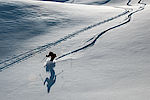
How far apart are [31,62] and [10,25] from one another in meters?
5.92

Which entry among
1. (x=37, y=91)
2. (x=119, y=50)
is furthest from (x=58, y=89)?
(x=119, y=50)

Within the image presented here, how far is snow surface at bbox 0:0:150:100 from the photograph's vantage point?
621 cm

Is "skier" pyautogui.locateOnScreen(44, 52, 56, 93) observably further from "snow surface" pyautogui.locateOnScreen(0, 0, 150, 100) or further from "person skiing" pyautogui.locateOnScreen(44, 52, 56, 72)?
"snow surface" pyautogui.locateOnScreen(0, 0, 150, 100)

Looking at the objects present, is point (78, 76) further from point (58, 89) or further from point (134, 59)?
point (134, 59)

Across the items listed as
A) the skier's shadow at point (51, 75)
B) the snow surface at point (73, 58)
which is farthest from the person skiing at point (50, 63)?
the snow surface at point (73, 58)

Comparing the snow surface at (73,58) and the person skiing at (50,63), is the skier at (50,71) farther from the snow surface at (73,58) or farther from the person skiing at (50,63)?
the snow surface at (73,58)

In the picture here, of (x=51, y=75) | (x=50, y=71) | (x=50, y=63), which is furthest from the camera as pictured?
(x=50, y=63)

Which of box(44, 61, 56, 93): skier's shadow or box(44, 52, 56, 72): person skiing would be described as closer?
box(44, 61, 56, 93): skier's shadow

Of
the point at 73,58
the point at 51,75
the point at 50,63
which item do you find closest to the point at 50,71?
the point at 51,75

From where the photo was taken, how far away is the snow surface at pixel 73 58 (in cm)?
621

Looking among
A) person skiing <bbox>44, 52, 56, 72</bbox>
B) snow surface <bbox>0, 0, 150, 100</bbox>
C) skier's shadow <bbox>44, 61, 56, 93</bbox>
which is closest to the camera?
snow surface <bbox>0, 0, 150, 100</bbox>

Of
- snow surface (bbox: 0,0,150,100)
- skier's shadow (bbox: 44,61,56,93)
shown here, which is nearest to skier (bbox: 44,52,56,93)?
skier's shadow (bbox: 44,61,56,93)

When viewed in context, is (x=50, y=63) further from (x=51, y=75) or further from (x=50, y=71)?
(x=51, y=75)

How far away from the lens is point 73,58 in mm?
9031
